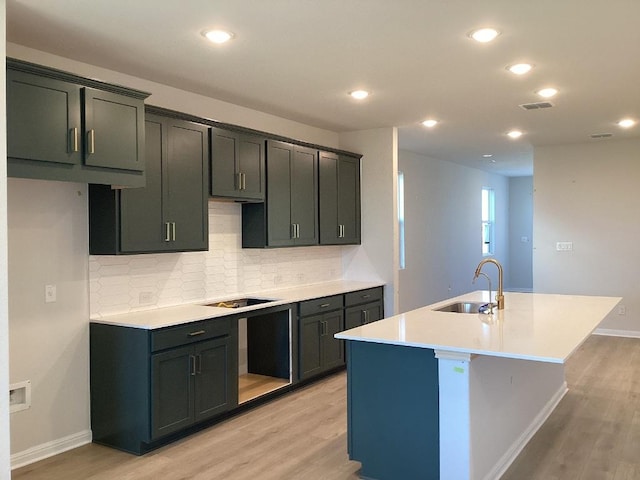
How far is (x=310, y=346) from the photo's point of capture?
5074 mm

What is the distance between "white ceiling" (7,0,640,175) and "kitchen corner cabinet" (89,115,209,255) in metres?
0.47

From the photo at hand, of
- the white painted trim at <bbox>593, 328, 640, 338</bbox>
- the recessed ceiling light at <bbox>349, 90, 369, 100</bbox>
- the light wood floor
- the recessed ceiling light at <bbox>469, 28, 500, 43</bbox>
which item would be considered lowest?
the light wood floor

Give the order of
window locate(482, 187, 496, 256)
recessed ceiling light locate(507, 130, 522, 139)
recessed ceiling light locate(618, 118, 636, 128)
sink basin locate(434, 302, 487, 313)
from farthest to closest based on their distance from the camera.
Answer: window locate(482, 187, 496, 256)
recessed ceiling light locate(507, 130, 522, 139)
recessed ceiling light locate(618, 118, 636, 128)
sink basin locate(434, 302, 487, 313)

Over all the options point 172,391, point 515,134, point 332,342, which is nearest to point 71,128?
point 172,391

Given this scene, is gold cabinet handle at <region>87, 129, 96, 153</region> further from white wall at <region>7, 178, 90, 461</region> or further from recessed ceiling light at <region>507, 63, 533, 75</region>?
recessed ceiling light at <region>507, 63, 533, 75</region>

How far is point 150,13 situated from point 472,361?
247cm

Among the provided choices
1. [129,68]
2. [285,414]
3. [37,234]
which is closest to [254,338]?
[285,414]

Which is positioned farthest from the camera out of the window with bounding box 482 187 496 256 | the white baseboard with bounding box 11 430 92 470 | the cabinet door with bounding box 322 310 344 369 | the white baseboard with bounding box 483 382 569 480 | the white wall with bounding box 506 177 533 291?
the white wall with bounding box 506 177 533 291

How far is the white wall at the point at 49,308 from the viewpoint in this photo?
11.3 ft

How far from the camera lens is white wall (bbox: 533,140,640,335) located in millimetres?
7340

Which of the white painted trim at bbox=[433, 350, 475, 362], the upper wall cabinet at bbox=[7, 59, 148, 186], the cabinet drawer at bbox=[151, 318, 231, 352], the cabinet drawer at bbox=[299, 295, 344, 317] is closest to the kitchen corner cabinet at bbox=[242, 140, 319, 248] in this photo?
the cabinet drawer at bbox=[299, 295, 344, 317]

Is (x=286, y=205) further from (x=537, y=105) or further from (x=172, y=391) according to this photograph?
(x=537, y=105)

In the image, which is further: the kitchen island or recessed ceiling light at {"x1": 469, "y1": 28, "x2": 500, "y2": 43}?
recessed ceiling light at {"x1": 469, "y1": 28, "x2": 500, "y2": 43}

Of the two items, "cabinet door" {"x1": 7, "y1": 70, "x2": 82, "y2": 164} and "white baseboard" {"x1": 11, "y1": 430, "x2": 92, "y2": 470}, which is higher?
"cabinet door" {"x1": 7, "y1": 70, "x2": 82, "y2": 164}
